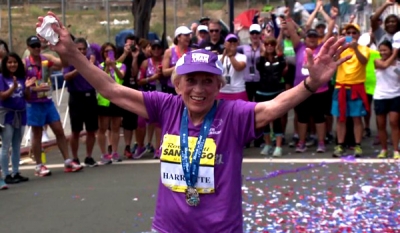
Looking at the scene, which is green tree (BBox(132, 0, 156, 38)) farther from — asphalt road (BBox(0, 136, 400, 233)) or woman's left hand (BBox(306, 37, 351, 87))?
woman's left hand (BBox(306, 37, 351, 87))

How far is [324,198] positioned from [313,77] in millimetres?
5217

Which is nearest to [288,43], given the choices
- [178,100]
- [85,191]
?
[85,191]

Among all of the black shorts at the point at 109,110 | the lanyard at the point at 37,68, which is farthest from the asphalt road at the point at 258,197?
the lanyard at the point at 37,68

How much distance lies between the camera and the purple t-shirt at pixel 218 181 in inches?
168

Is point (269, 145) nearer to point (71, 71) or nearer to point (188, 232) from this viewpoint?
point (71, 71)

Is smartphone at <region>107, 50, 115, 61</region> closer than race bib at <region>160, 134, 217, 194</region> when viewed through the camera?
No

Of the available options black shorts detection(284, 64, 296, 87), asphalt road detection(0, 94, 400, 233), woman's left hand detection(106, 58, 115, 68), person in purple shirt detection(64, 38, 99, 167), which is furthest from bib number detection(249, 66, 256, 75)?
person in purple shirt detection(64, 38, 99, 167)

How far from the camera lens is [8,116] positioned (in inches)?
417

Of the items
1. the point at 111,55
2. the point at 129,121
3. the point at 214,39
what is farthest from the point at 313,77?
the point at 214,39

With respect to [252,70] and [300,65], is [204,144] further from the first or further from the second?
[252,70]

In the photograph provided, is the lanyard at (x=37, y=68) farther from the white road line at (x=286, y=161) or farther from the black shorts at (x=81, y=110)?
the white road line at (x=286, y=161)

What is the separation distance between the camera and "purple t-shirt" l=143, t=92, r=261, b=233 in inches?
168

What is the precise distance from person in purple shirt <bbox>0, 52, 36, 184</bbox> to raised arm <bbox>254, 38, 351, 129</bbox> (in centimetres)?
680

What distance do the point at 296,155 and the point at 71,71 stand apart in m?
3.68
